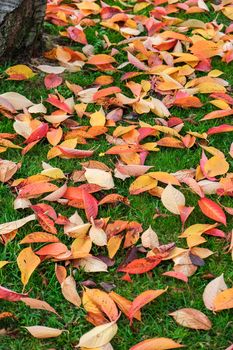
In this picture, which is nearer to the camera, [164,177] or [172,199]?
[172,199]

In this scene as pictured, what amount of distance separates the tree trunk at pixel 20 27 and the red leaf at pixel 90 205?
1.39m

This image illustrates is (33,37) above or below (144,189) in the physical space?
above

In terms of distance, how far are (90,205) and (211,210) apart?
56 centimetres

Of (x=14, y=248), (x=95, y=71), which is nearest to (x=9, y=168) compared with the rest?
(x=14, y=248)

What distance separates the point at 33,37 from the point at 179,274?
2113 mm

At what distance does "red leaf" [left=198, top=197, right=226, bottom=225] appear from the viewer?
291cm

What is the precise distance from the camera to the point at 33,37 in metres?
4.11

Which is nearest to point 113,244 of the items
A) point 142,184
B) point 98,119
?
point 142,184

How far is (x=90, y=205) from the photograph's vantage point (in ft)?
9.75

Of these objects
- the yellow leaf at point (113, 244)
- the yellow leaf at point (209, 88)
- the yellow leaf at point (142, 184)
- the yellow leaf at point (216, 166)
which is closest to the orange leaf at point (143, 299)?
the yellow leaf at point (113, 244)

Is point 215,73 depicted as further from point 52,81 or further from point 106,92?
point 52,81

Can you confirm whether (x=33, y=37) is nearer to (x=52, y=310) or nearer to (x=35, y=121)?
(x=35, y=121)

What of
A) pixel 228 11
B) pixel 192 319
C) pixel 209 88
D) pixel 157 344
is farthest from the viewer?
pixel 228 11

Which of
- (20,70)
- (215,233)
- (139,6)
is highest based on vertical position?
(139,6)
